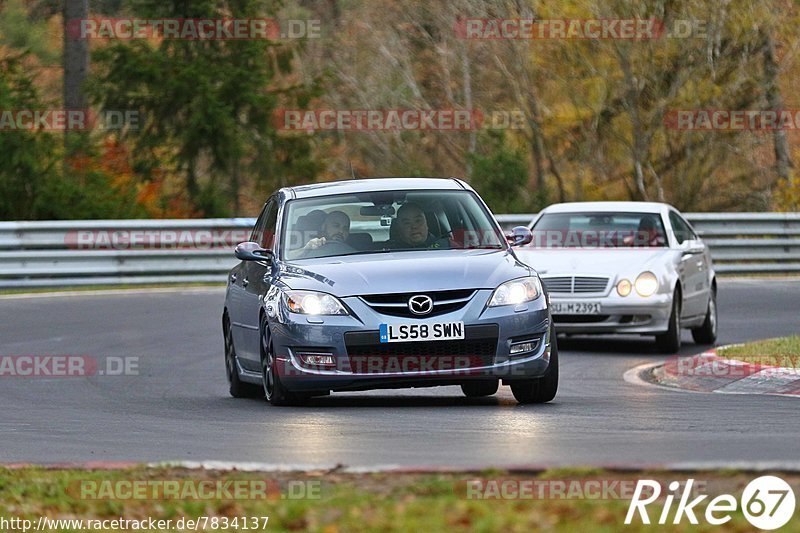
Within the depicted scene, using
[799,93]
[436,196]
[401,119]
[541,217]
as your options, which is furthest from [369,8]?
[436,196]

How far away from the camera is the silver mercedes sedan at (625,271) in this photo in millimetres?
17188

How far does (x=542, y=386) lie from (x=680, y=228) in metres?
7.74

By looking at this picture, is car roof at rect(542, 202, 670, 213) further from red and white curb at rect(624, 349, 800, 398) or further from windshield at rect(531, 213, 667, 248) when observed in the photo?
red and white curb at rect(624, 349, 800, 398)

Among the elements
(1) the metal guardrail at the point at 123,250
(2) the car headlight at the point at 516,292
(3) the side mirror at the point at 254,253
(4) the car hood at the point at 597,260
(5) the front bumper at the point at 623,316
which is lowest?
(1) the metal guardrail at the point at 123,250

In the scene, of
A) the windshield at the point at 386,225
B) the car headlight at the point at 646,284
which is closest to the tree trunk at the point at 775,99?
the car headlight at the point at 646,284

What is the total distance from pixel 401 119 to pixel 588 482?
36274 millimetres

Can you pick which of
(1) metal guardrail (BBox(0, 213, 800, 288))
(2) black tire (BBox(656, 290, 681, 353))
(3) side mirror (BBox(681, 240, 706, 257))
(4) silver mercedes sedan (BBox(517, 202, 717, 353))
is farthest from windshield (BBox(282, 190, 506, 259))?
(1) metal guardrail (BBox(0, 213, 800, 288))

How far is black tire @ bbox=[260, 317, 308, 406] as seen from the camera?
11.6 meters

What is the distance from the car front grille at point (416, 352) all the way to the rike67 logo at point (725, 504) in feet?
13.5

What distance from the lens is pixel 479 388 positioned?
12.5m

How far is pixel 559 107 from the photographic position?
3712cm

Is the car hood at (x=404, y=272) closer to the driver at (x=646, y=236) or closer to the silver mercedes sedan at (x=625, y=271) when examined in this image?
the silver mercedes sedan at (x=625, y=271)

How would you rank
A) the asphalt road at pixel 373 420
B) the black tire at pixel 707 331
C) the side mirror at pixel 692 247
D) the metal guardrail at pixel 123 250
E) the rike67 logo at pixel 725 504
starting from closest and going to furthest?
1. the rike67 logo at pixel 725 504
2. the asphalt road at pixel 373 420
3. the side mirror at pixel 692 247
4. the black tire at pixel 707 331
5. the metal guardrail at pixel 123 250

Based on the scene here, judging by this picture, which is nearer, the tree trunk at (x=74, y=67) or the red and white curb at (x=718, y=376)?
the red and white curb at (x=718, y=376)
